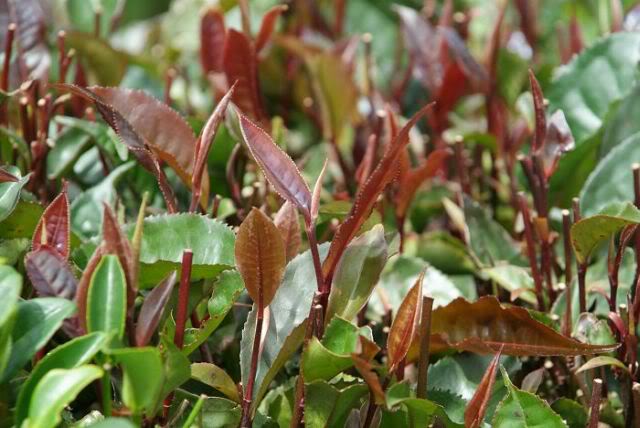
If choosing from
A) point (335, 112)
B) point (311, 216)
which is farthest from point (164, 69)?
point (311, 216)

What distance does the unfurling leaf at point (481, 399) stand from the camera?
2.06 feet

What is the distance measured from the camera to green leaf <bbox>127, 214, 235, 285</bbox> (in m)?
0.70

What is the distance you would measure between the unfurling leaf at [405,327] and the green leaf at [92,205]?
0.34 m

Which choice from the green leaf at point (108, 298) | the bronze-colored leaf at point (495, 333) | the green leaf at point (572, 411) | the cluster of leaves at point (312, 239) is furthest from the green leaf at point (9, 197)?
the green leaf at point (572, 411)

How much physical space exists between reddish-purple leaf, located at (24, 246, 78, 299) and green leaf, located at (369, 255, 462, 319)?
0.36 meters

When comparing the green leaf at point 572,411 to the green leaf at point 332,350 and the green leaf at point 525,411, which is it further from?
the green leaf at point 332,350

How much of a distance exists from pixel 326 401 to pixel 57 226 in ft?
0.77

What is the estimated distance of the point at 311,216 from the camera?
2.09 feet

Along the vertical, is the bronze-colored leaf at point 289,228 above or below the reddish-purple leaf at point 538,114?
below

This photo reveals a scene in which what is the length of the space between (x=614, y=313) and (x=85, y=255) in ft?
1.42

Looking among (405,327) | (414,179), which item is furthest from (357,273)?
(414,179)

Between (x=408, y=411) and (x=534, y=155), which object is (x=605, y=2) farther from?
(x=408, y=411)

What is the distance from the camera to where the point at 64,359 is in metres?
0.57

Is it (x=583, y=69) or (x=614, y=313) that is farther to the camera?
(x=583, y=69)
